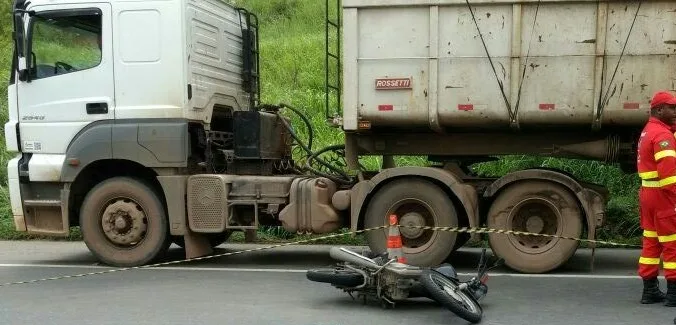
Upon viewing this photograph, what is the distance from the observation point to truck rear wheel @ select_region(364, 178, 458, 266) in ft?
25.0

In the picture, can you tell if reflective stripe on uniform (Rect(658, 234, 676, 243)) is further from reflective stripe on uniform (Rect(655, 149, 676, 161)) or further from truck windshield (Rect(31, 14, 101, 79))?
truck windshield (Rect(31, 14, 101, 79))

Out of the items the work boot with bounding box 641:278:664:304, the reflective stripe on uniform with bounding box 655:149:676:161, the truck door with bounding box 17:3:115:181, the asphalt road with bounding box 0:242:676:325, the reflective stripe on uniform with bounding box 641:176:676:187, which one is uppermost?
the truck door with bounding box 17:3:115:181

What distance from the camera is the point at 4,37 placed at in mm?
20922

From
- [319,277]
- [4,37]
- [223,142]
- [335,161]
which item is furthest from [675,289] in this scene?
[4,37]

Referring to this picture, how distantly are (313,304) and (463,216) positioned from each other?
7.11ft

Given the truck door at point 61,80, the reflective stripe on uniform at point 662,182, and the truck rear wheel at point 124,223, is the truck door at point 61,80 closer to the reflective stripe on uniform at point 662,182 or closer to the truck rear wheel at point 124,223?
the truck rear wheel at point 124,223

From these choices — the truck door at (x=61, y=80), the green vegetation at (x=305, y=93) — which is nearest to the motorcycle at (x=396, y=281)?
the truck door at (x=61, y=80)

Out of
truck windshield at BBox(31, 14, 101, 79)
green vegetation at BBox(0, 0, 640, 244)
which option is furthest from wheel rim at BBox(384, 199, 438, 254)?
Result: truck windshield at BBox(31, 14, 101, 79)

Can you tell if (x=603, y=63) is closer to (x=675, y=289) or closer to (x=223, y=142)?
(x=675, y=289)

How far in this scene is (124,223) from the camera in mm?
8203

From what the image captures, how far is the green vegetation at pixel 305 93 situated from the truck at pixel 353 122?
205 cm

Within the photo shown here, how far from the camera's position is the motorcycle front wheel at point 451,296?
17.9 feet

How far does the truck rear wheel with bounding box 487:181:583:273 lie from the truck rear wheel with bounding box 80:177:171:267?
3480mm

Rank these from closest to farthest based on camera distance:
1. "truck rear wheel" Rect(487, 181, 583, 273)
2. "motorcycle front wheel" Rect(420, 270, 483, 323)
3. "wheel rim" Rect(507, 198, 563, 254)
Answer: "motorcycle front wheel" Rect(420, 270, 483, 323) → "truck rear wheel" Rect(487, 181, 583, 273) → "wheel rim" Rect(507, 198, 563, 254)
